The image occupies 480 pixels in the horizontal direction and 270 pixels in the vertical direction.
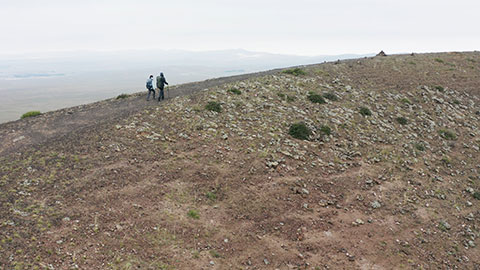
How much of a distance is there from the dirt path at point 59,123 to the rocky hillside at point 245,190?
27.2 inches

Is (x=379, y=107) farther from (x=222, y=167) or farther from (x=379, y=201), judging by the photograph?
(x=222, y=167)

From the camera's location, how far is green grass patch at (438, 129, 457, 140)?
2811 centimetres

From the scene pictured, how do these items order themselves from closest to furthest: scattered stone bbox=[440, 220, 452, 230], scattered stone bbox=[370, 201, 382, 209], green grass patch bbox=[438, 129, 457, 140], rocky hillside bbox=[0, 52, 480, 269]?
A: rocky hillside bbox=[0, 52, 480, 269]
scattered stone bbox=[440, 220, 452, 230]
scattered stone bbox=[370, 201, 382, 209]
green grass patch bbox=[438, 129, 457, 140]

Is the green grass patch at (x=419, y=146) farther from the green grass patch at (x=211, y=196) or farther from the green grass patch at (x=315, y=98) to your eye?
the green grass patch at (x=211, y=196)

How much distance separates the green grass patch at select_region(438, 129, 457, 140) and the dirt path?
1092 inches

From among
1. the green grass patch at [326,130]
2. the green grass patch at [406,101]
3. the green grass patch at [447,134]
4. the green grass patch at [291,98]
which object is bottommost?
the green grass patch at [447,134]

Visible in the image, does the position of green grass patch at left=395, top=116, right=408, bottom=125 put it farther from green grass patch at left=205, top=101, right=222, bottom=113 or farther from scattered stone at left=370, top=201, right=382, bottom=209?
green grass patch at left=205, top=101, right=222, bottom=113

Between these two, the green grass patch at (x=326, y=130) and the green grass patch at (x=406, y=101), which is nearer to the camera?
the green grass patch at (x=326, y=130)

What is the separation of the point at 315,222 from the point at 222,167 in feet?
21.7

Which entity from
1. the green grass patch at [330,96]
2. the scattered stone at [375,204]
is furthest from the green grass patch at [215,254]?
the green grass patch at [330,96]

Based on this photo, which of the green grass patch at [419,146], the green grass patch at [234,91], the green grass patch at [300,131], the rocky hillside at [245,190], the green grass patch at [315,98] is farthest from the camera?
the green grass patch at [315,98]

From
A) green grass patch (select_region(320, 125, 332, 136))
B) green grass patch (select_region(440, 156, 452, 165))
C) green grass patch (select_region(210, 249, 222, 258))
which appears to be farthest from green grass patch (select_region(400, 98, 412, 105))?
green grass patch (select_region(210, 249, 222, 258))

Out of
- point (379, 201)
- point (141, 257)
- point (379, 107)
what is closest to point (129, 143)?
point (141, 257)

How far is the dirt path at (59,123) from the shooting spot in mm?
20344
